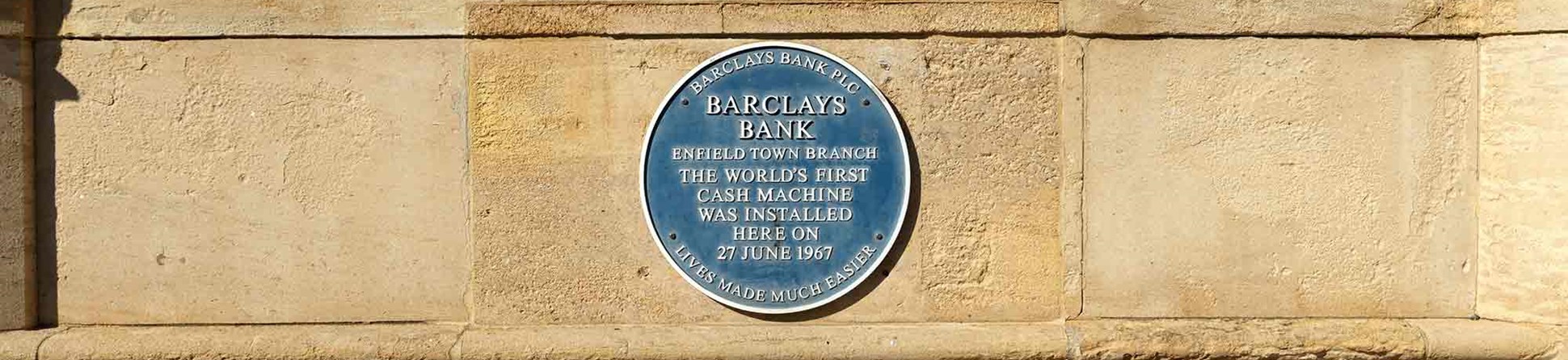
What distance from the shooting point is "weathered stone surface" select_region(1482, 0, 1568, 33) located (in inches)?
163

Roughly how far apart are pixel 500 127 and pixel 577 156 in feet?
0.92

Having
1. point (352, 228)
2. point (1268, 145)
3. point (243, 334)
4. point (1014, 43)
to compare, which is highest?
point (1014, 43)

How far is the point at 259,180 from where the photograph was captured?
4.29 m

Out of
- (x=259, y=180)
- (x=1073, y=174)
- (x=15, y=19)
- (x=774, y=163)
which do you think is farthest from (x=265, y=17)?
(x=1073, y=174)

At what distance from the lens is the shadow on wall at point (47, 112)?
425cm

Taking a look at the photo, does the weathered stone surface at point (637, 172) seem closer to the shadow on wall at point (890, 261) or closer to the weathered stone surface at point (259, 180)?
the shadow on wall at point (890, 261)

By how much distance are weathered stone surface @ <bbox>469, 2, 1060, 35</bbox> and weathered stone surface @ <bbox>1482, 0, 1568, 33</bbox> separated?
147 cm

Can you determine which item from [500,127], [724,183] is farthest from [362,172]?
[724,183]

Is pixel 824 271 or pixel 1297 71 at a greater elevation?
pixel 1297 71

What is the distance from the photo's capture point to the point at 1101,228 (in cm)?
432

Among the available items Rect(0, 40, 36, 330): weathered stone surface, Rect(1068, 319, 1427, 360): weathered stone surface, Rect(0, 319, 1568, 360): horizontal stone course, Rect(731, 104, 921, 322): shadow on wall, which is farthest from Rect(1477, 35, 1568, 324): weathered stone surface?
Rect(0, 40, 36, 330): weathered stone surface

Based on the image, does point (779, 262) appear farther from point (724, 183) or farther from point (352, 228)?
point (352, 228)

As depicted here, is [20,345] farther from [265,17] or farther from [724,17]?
[724,17]

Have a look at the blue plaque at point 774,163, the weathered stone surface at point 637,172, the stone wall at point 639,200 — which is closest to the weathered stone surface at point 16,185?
the stone wall at point 639,200
